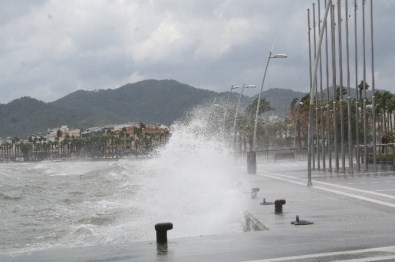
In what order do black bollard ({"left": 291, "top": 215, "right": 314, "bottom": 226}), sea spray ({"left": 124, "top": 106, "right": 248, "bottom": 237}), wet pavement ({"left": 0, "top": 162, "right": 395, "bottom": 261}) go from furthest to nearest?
sea spray ({"left": 124, "top": 106, "right": 248, "bottom": 237}) < black bollard ({"left": 291, "top": 215, "right": 314, "bottom": 226}) < wet pavement ({"left": 0, "top": 162, "right": 395, "bottom": 261})

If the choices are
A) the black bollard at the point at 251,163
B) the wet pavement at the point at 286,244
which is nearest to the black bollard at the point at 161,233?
the wet pavement at the point at 286,244

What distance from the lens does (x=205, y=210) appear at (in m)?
19.1

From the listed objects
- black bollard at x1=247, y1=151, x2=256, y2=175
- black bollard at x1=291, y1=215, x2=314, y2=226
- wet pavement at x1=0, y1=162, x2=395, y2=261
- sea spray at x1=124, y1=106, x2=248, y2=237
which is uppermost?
black bollard at x1=247, y1=151, x2=256, y2=175

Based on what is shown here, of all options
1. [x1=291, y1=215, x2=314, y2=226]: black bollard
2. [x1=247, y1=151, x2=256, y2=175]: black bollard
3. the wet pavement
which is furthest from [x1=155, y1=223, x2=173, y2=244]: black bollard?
[x1=247, y1=151, x2=256, y2=175]: black bollard

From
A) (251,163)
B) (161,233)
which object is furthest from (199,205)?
(251,163)

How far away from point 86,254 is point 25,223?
13.2m

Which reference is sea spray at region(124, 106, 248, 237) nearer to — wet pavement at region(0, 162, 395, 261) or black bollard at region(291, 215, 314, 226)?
wet pavement at region(0, 162, 395, 261)

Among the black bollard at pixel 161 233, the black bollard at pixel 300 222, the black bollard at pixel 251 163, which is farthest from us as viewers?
the black bollard at pixel 251 163

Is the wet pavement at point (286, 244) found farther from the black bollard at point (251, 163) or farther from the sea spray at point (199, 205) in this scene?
the black bollard at point (251, 163)

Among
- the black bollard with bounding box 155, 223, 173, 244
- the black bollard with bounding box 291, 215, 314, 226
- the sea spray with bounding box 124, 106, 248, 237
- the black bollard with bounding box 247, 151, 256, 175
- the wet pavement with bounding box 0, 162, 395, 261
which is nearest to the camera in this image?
the wet pavement with bounding box 0, 162, 395, 261

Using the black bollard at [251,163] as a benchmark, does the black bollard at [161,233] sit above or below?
below

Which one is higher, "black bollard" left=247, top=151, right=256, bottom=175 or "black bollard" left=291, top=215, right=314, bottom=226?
"black bollard" left=247, top=151, right=256, bottom=175

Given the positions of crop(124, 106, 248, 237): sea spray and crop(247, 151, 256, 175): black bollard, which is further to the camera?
crop(247, 151, 256, 175): black bollard

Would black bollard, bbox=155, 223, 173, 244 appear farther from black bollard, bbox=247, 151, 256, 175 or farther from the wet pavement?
A: black bollard, bbox=247, 151, 256, 175
